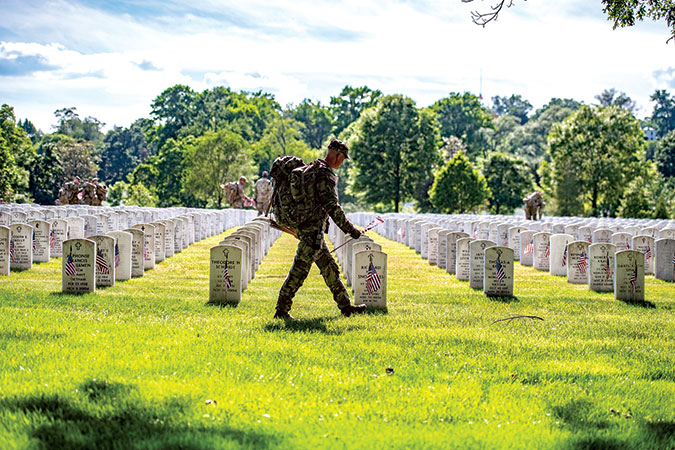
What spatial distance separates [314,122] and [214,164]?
38.1 meters

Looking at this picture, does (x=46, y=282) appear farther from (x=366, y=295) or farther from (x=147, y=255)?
(x=366, y=295)

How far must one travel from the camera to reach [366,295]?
35.2ft

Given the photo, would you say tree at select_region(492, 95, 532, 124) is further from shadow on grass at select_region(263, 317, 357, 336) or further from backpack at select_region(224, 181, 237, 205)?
shadow on grass at select_region(263, 317, 357, 336)

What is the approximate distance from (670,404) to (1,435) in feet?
18.2

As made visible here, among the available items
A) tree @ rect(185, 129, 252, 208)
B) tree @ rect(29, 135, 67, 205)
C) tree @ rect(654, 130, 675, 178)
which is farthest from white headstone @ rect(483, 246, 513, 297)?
tree @ rect(29, 135, 67, 205)

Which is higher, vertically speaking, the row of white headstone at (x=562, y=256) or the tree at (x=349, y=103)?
the tree at (x=349, y=103)

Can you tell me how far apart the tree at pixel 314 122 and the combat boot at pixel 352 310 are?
99134 millimetres

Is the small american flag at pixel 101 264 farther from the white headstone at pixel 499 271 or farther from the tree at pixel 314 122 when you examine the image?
the tree at pixel 314 122

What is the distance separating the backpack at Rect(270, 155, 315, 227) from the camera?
8.67 metres

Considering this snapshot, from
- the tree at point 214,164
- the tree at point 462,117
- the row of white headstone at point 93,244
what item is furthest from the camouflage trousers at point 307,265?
the tree at point 462,117

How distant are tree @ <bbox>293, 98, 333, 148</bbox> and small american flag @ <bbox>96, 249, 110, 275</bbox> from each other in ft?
318

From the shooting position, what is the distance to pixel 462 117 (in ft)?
317

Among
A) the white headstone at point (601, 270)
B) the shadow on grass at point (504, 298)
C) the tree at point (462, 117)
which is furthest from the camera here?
the tree at point (462, 117)

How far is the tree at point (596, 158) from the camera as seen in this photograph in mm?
57906
